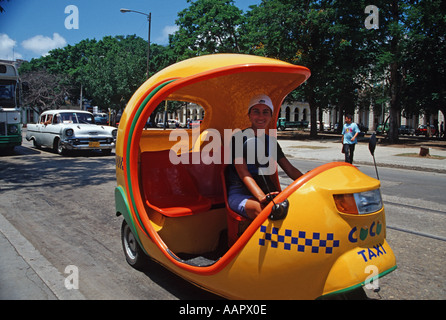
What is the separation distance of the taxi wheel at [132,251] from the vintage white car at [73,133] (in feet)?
30.9

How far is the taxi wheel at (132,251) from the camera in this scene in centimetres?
366

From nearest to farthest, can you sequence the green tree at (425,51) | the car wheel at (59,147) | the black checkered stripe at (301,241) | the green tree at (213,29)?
the black checkered stripe at (301,241)
the car wheel at (59,147)
the green tree at (425,51)
the green tree at (213,29)

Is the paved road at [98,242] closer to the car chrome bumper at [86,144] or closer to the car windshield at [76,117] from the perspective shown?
the car chrome bumper at [86,144]

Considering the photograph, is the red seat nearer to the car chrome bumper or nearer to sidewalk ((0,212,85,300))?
sidewalk ((0,212,85,300))

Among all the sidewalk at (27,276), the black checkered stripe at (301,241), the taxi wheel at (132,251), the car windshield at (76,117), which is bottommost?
the sidewalk at (27,276)

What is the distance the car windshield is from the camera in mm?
14078

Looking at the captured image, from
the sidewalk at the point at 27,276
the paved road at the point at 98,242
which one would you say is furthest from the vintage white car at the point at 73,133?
the sidewalk at the point at 27,276

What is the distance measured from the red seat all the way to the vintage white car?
9.33 metres

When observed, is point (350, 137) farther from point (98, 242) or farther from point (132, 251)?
point (132, 251)

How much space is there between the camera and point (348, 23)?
938 inches

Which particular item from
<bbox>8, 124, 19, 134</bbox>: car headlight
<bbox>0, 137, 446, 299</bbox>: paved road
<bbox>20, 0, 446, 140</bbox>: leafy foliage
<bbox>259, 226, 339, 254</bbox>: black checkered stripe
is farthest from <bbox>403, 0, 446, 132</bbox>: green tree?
<bbox>259, 226, 339, 254</bbox>: black checkered stripe

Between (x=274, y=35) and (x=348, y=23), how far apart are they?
15.9 feet
